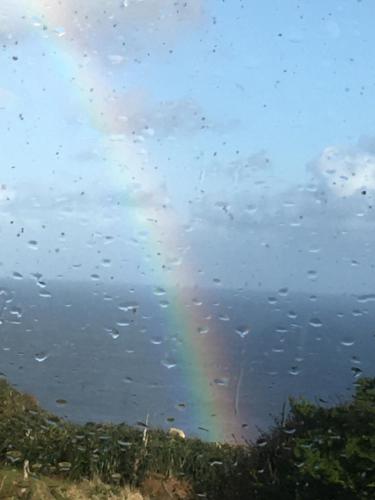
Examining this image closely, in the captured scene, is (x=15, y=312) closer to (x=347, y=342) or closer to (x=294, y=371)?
(x=294, y=371)

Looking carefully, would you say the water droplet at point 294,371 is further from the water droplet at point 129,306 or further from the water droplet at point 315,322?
the water droplet at point 129,306

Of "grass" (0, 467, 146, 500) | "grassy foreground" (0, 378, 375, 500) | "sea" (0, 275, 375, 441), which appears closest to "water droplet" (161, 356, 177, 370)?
"sea" (0, 275, 375, 441)

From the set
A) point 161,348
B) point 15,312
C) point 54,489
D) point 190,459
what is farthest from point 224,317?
point 54,489

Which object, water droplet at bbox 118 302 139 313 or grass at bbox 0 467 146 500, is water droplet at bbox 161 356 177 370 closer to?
water droplet at bbox 118 302 139 313

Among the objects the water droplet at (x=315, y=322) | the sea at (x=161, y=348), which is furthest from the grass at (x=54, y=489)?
the water droplet at (x=315, y=322)

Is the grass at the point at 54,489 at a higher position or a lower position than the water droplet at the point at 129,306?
lower

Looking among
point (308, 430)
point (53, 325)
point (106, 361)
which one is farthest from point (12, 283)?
point (106, 361)
